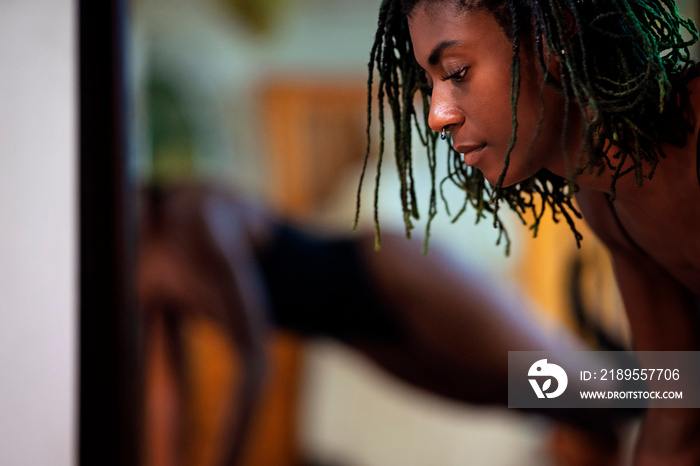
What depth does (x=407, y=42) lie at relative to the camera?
0.69 metres

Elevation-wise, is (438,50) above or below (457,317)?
above

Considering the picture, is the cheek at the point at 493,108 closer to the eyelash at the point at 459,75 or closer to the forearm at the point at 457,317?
the eyelash at the point at 459,75

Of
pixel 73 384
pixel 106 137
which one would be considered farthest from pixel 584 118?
pixel 73 384

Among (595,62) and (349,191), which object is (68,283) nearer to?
(349,191)

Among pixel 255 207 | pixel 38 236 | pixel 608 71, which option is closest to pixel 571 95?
pixel 608 71

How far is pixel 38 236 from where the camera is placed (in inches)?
58.9

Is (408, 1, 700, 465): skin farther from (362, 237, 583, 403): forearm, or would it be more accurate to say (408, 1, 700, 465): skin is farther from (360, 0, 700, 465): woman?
(362, 237, 583, 403): forearm

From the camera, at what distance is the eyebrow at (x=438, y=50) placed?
58cm

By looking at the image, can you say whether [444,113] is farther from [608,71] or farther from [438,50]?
[608,71]

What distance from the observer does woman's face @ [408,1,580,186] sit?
1.91 feet
